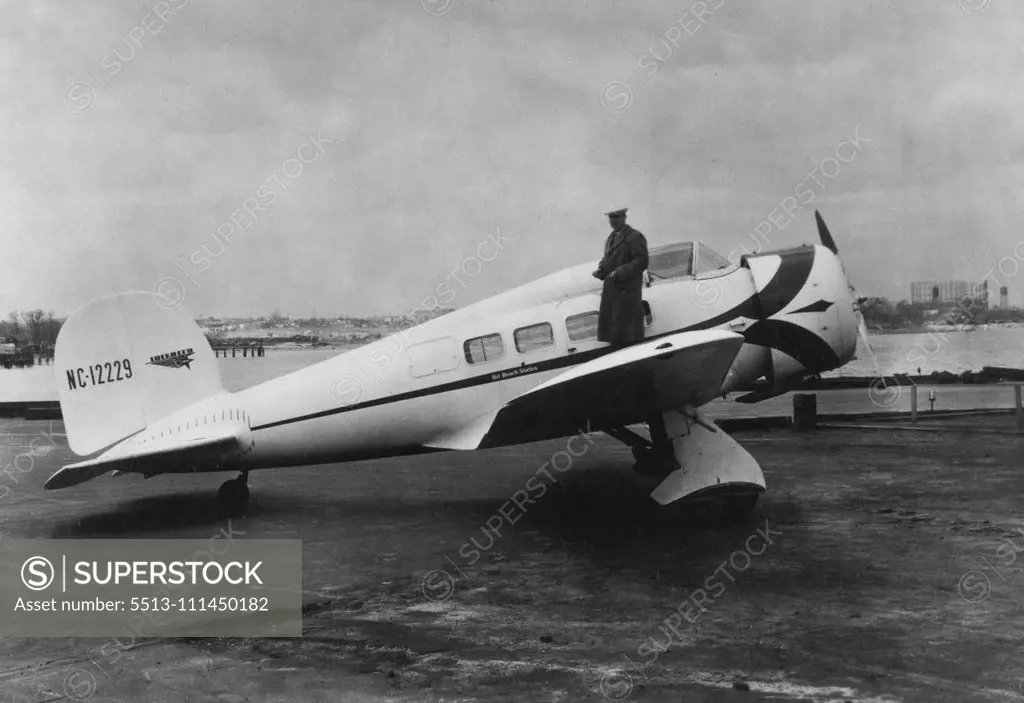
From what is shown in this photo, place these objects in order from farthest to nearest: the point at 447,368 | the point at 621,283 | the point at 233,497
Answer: the point at 233,497 → the point at 447,368 → the point at 621,283

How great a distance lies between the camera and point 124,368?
8484 millimetres

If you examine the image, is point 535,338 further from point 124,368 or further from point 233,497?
point 124,368

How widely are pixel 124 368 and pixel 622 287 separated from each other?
4.95 m

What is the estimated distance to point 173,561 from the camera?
21.8 feet

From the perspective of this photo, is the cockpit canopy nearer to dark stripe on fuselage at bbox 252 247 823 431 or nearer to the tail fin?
dark stripe on fuselage at bbox 252 247 823 431

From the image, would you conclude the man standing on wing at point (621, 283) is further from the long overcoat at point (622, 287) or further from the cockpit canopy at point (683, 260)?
the cockpit canopy at point (683, 260)

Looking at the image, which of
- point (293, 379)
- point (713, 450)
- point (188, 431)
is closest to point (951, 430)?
point (713, 450)

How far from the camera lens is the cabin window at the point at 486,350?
8.38 m

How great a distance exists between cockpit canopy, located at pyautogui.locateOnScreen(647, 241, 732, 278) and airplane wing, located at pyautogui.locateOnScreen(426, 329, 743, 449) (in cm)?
108

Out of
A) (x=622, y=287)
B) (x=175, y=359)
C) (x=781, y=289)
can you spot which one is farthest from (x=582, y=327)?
(x=175, y=359)

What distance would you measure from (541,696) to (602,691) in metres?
0.30

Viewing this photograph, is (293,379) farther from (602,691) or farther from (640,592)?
(602,691)

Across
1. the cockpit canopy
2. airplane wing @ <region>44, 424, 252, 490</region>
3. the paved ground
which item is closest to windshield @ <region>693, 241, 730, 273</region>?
the cockpit canopy

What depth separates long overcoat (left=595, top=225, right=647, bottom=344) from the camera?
25.8 feet
